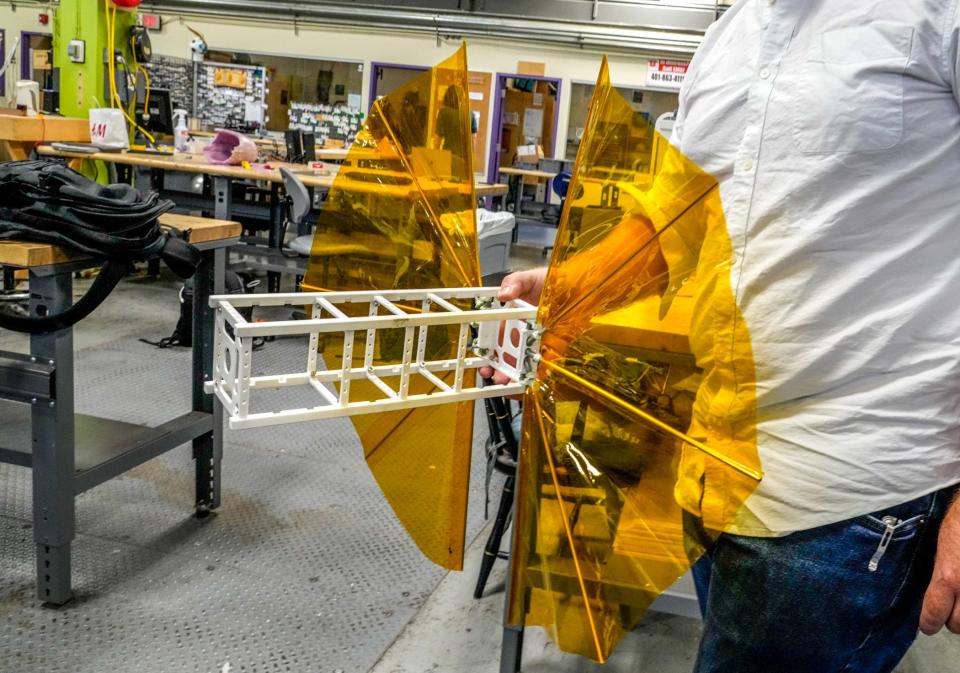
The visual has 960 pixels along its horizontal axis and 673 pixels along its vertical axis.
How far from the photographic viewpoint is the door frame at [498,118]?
1092cm

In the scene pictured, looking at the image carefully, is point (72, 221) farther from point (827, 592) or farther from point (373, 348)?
point (827, 592)

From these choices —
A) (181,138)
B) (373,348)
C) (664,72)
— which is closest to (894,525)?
(373,348)

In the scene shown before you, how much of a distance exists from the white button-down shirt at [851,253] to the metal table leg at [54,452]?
5.03 ft

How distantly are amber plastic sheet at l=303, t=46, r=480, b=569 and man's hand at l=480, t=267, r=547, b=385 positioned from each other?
0.21 ft

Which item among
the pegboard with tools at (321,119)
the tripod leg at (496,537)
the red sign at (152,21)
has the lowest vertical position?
the tripod leg at (496,537)

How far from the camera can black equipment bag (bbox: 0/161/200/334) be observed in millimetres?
1734

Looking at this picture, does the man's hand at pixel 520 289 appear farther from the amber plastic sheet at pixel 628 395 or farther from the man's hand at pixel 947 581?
the man's hand at pixel 947 581

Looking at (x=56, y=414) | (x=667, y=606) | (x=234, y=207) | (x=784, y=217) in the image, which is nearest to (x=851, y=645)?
(x=784, y=217)

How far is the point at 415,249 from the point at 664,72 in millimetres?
10146

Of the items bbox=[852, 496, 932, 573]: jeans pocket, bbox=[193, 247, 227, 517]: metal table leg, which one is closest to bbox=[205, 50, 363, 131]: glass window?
bbox=[193, 247, 227, 517]: metal table leg

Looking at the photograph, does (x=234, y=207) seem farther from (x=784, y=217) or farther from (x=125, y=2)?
(x=784, y=217)

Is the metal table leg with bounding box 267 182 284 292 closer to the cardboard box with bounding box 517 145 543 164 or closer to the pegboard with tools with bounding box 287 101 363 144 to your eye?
the cardboard box with bounding box 517 145 543 164

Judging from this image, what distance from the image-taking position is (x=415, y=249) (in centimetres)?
111

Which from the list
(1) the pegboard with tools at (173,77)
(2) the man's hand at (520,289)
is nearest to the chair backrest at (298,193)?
(2) the man's hand at (520,289)
